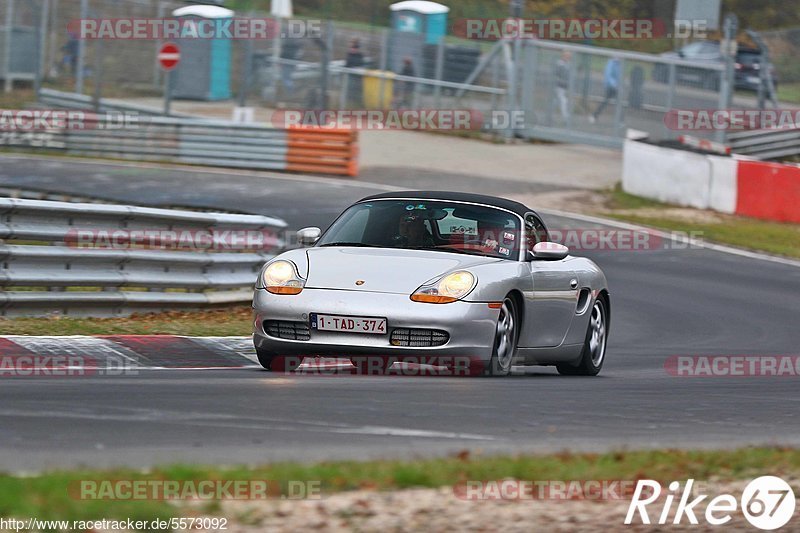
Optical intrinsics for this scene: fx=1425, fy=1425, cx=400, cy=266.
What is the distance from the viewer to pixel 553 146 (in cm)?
3416

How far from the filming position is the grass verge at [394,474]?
4844mm

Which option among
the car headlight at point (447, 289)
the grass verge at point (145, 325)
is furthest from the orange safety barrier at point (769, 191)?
the car headlight at point (447, 289)

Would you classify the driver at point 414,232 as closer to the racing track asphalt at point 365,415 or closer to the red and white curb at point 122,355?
the red and white curb at point 122,355

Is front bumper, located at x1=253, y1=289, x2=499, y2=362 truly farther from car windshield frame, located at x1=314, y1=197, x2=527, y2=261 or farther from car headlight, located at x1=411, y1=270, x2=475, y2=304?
car windshield frame, located at x1=314, y1=197, x2=527, y2=261

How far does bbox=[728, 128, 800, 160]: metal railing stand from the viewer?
2972 cm

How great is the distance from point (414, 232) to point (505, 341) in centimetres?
102

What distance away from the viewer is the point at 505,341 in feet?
30.2

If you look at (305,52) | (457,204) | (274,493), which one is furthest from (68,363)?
(305,52)

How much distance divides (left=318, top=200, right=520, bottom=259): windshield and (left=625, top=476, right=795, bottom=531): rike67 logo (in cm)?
371

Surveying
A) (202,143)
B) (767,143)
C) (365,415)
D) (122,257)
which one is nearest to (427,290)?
(365,415)

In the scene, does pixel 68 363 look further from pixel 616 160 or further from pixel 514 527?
pixel 616 160

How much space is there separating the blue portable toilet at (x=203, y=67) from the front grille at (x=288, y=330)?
27.6m

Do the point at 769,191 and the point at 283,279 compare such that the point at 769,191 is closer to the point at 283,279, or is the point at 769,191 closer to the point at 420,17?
the point at 420,17

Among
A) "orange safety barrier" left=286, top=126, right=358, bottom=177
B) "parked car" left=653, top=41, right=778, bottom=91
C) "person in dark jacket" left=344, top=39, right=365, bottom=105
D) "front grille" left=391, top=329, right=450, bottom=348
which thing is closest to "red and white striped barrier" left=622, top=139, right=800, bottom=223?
"parked car" left=653, top=41, right=778, bottom=91
